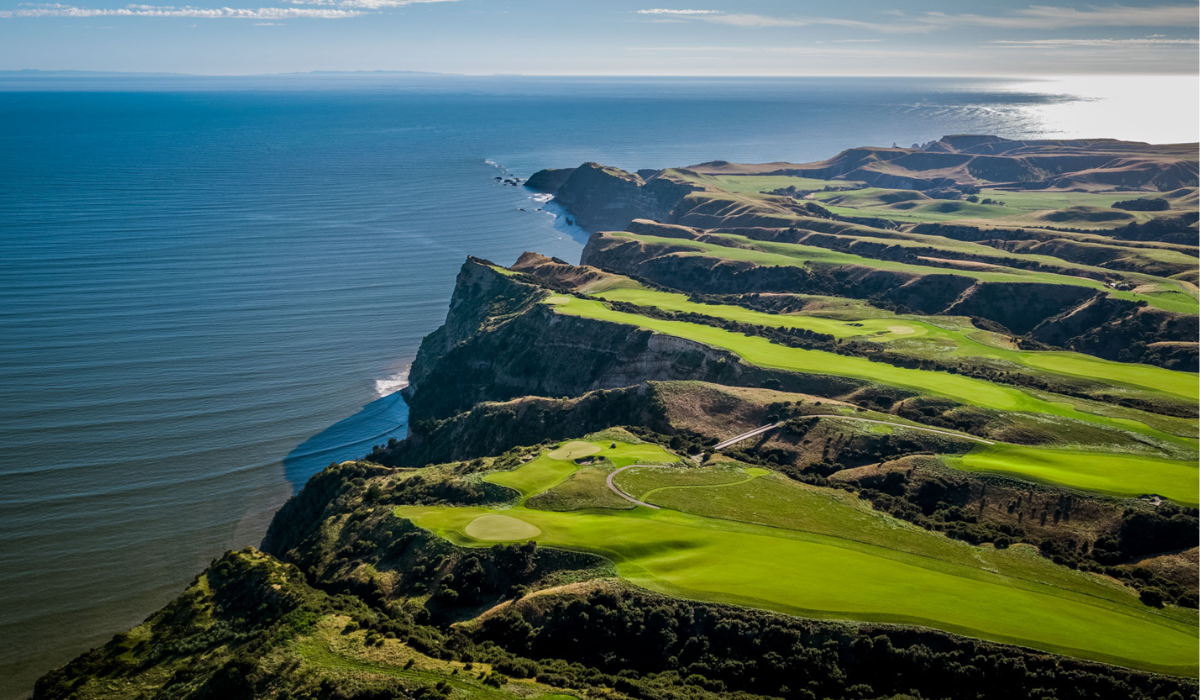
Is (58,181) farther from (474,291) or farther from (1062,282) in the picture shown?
(1062,282)

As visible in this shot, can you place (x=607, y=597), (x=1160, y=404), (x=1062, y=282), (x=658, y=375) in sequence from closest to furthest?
1. (x=607, y=597)
2. (x=1160, y=404)
3. (x=658, y=375)
4. (x=1062, y=282)

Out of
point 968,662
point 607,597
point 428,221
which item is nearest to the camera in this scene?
point 968,662

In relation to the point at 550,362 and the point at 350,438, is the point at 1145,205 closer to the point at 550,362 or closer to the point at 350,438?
the point at 550,362

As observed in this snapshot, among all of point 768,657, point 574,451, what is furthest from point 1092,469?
point 574,451

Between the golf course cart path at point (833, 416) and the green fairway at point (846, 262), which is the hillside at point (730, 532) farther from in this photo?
the green fairway at point (846, 262)

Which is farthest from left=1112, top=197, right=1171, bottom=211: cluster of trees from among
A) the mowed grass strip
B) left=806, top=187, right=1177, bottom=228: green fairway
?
the mowed grass strip

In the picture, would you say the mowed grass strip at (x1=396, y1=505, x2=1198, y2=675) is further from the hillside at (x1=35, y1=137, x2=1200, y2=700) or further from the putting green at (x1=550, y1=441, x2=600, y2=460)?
the putting green at (x1=550, y1=441, x2=600, y2=460)

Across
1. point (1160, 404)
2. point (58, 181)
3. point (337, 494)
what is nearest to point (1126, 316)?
point (1160, 404)
